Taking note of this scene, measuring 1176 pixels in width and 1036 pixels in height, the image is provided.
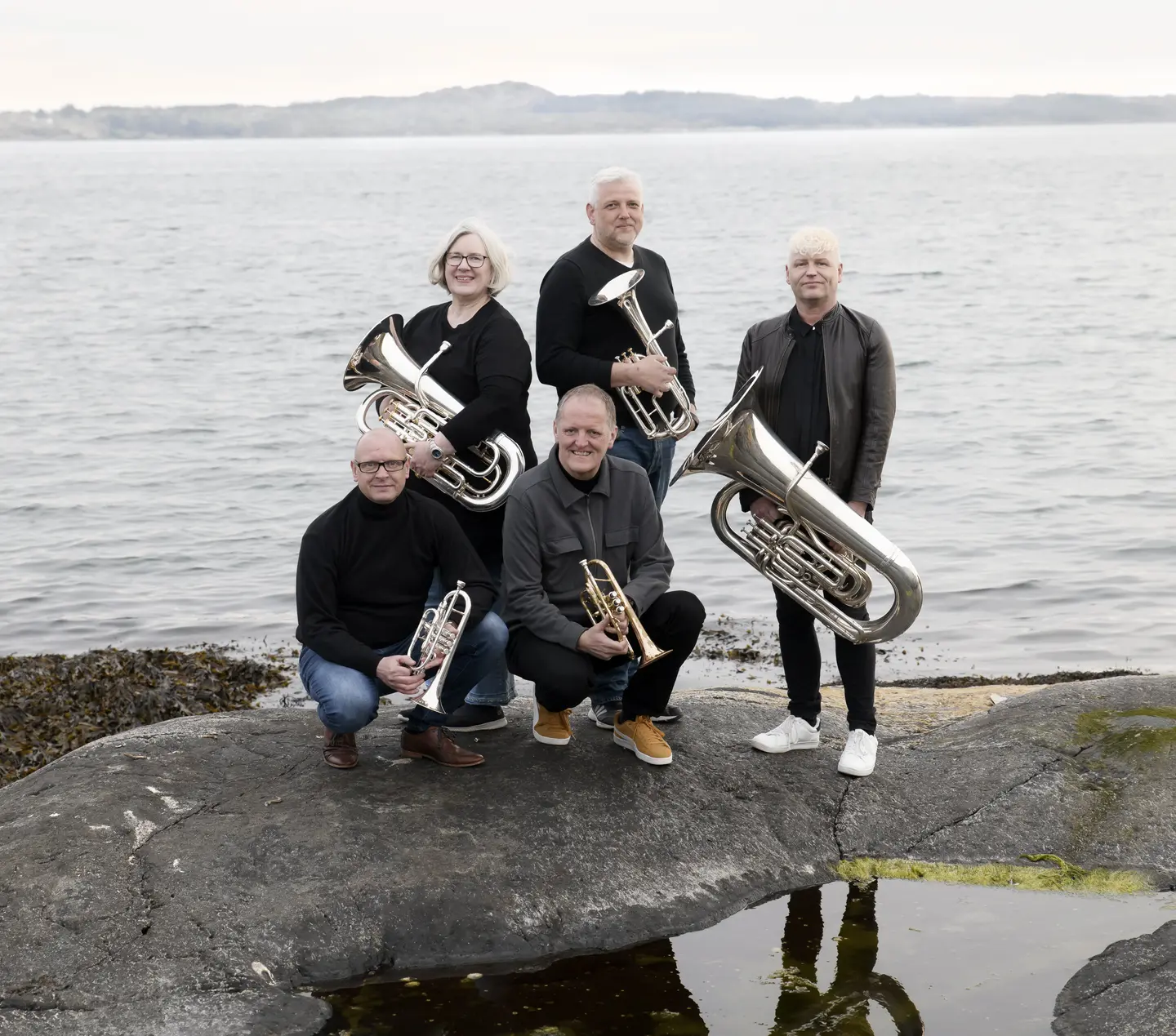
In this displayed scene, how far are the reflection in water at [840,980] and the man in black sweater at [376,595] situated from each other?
136cm

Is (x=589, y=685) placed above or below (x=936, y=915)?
above

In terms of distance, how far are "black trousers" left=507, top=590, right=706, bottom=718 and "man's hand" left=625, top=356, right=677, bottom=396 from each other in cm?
79

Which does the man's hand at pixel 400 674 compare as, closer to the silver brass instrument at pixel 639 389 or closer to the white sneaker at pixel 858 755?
the silver brass instrument at pixel 639 389

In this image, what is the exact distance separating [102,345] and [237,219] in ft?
109

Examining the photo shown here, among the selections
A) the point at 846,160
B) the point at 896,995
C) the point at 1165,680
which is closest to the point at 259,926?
the point at 896,995

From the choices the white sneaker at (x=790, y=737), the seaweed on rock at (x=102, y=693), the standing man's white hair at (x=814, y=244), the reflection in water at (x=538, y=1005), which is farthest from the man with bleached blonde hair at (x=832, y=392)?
the seaweed on rock at (x=102, y=693)

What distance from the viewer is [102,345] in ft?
84.6

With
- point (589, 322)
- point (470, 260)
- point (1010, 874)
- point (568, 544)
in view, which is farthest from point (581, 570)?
point (1010, 874)

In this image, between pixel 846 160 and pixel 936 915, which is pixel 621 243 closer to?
pixel 936 915

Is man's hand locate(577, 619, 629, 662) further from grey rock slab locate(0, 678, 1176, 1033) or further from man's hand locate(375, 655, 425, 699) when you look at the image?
man's hand locate(375, 655, 425, 699)

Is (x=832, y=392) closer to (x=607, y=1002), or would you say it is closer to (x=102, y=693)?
(x=607, y=1002)

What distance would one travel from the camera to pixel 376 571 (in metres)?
5.26

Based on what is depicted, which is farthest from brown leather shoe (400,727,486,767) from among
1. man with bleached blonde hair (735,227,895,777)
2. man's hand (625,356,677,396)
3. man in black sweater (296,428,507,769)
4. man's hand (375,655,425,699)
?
man's hand (625,356,677,396)

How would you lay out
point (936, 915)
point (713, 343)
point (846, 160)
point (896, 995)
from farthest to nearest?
point (846, 160) → point (713, 343) → point (936, 915) → point (896, 995)
